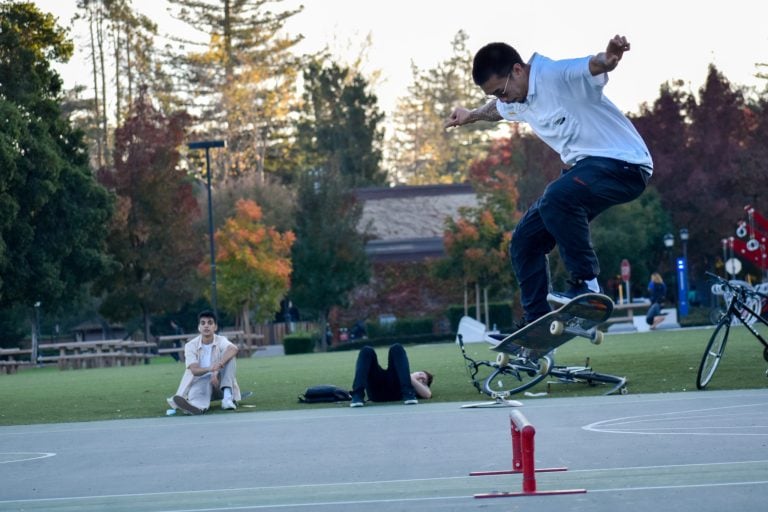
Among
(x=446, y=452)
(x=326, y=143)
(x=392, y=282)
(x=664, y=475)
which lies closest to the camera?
(x=664, y=475)

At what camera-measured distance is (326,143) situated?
95500 millimetres

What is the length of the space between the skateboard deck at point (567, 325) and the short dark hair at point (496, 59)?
5.32 ft

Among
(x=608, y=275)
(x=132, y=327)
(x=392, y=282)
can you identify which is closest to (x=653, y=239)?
(x=608, y=275)

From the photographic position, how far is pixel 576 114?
8.58 metres

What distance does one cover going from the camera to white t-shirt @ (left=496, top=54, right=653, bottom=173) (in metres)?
8.45

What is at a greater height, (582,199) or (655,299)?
(582,199)

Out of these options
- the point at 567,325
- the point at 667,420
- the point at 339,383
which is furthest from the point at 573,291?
the point at 339,383

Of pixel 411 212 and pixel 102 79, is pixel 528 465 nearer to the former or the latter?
pixel 102 79

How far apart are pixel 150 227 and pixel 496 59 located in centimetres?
5082

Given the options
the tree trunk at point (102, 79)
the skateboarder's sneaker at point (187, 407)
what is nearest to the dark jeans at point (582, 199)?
the skateboarder's sneaker at point (187, 407)

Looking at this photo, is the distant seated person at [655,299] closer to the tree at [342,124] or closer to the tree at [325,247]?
the tree at [325,247]

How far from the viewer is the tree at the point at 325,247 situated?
63.9 m

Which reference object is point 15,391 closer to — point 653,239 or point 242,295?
point 242,295

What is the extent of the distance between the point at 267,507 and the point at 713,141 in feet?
212
